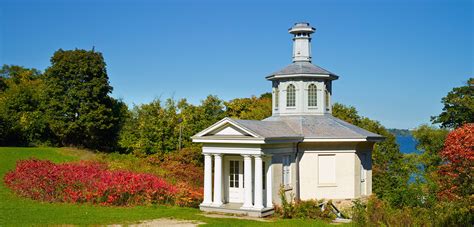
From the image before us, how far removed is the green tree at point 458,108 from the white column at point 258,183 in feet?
85.6

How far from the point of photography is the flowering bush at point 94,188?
23.8 metres

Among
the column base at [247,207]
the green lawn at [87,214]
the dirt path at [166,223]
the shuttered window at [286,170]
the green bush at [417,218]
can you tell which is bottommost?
the dirt path at [166,223]

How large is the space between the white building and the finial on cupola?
547 millimetres

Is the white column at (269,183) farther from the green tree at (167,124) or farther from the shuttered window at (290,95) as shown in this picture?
the green tree at (167,124)

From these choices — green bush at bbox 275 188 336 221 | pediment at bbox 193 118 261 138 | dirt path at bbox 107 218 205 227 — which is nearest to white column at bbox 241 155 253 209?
pediment at bbox 193 118 261 138

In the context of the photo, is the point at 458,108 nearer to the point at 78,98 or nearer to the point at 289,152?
the point at 289,152

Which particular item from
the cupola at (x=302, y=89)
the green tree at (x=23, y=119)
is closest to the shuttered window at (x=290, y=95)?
the cupola at (x=302, y=89)

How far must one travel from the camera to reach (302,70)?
26078mm

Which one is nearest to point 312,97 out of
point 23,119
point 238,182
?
point 238,182

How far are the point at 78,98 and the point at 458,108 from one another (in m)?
33.1

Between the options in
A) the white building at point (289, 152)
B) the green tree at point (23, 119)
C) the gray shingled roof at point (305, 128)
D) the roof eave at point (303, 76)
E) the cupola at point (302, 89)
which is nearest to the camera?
the white building at point (289, 152)

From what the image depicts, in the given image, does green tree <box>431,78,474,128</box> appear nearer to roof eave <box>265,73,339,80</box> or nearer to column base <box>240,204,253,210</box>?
roof eave <box>265,73,339,80</box>

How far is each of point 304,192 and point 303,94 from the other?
5.17 meters

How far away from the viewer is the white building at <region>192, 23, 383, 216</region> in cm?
2177
